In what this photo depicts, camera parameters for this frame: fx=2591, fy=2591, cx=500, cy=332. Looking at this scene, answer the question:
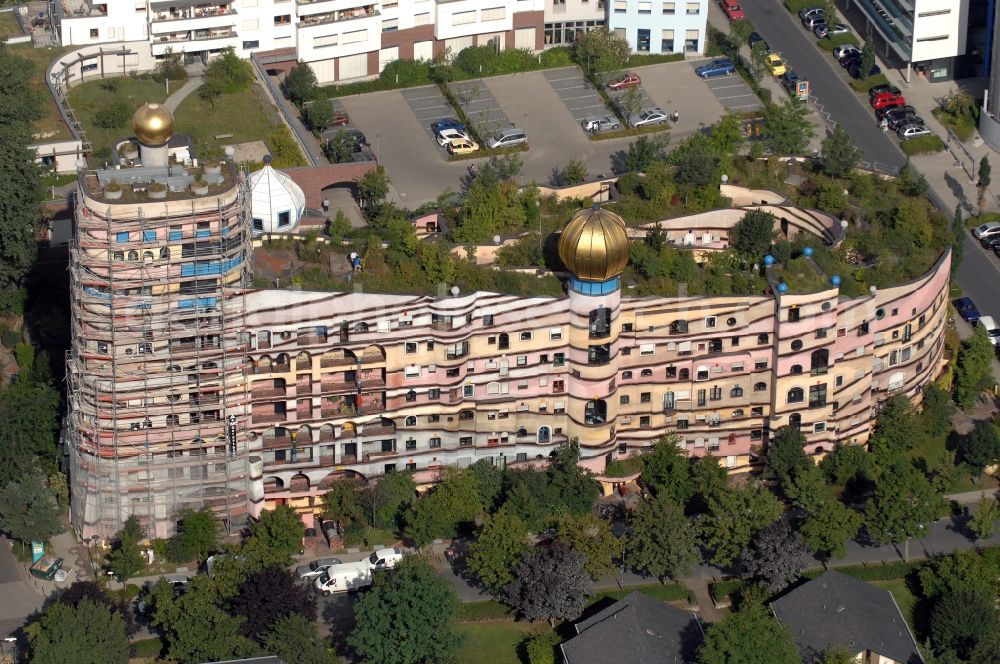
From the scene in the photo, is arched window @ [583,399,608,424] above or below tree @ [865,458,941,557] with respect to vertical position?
above

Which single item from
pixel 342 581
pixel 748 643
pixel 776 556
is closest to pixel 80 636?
pixel 342 581

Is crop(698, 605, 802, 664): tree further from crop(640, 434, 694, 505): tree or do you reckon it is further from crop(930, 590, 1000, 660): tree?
crop(640, 434, 694, 505): tree

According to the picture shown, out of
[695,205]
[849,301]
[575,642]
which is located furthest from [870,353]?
[575,642]

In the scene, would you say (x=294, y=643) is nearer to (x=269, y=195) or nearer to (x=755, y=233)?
(x=269, y=195)

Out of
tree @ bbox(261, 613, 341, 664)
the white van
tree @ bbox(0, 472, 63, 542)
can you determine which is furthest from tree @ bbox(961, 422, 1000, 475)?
tree @ bbox(0, 472, 63, 542)

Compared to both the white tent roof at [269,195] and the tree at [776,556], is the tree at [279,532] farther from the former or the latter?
the tree at [776,556]

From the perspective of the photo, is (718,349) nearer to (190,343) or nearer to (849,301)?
(849,301)

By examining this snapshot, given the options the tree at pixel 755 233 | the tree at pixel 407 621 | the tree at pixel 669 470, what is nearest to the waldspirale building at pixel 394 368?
the tree at pixel 669 470
